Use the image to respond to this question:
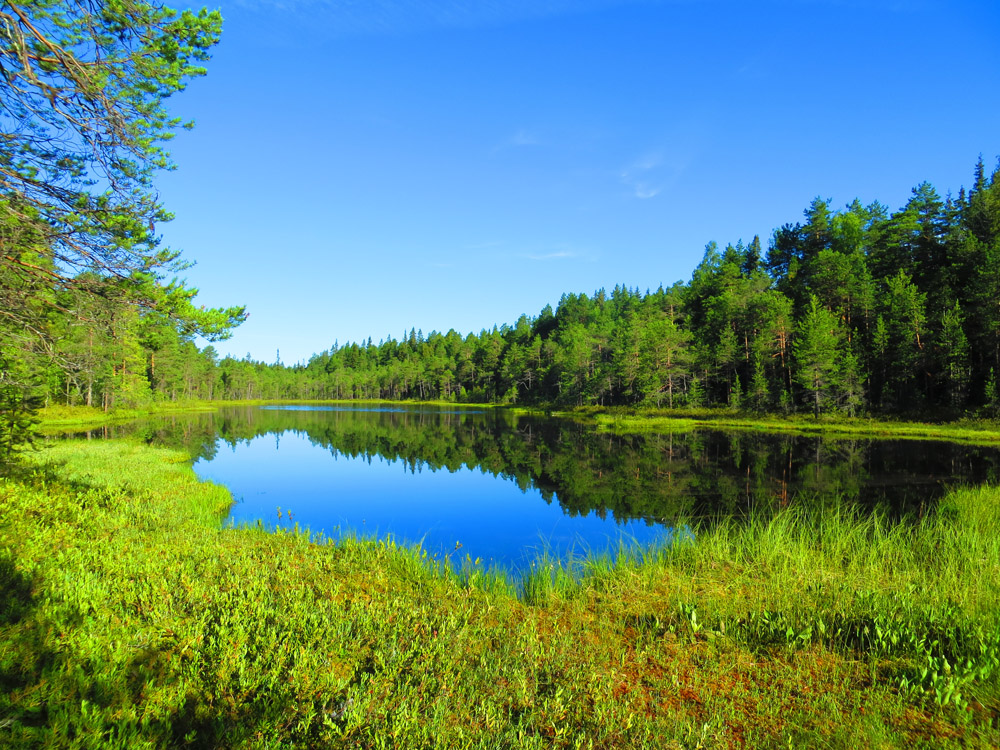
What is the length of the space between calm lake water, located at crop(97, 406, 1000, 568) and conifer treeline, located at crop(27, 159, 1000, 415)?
932 cm

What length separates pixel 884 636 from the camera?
571 cm

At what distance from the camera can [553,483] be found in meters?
24.2

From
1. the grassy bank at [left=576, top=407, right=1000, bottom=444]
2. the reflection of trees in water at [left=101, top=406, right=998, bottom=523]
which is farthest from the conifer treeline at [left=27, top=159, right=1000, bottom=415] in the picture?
the reflection of trees in water at [left=101, top=406, right=998, bottom=523]

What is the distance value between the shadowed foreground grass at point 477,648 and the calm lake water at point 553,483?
440 cm

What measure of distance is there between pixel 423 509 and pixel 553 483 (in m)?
7.92

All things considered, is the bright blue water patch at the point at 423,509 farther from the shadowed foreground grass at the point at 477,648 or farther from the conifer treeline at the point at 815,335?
the conifer treeline at the point at 815,335

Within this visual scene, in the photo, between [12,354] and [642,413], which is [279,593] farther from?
[642,413]

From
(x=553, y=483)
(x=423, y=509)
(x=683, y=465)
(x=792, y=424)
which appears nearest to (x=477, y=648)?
(x=423, y=509)

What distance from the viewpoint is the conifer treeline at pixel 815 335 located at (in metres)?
49.8

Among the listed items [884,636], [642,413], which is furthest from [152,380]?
[884,636]

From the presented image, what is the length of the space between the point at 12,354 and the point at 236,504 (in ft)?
33.7

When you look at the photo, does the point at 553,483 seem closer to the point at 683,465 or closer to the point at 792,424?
the point at 683,465

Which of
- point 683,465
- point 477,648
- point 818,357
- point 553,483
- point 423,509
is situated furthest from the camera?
point 818,357

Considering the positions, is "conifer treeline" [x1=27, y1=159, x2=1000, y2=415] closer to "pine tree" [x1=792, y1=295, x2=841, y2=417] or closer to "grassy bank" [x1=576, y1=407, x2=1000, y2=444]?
"pine tree" [x1=792, y1=295, x2=841, y2=417]
